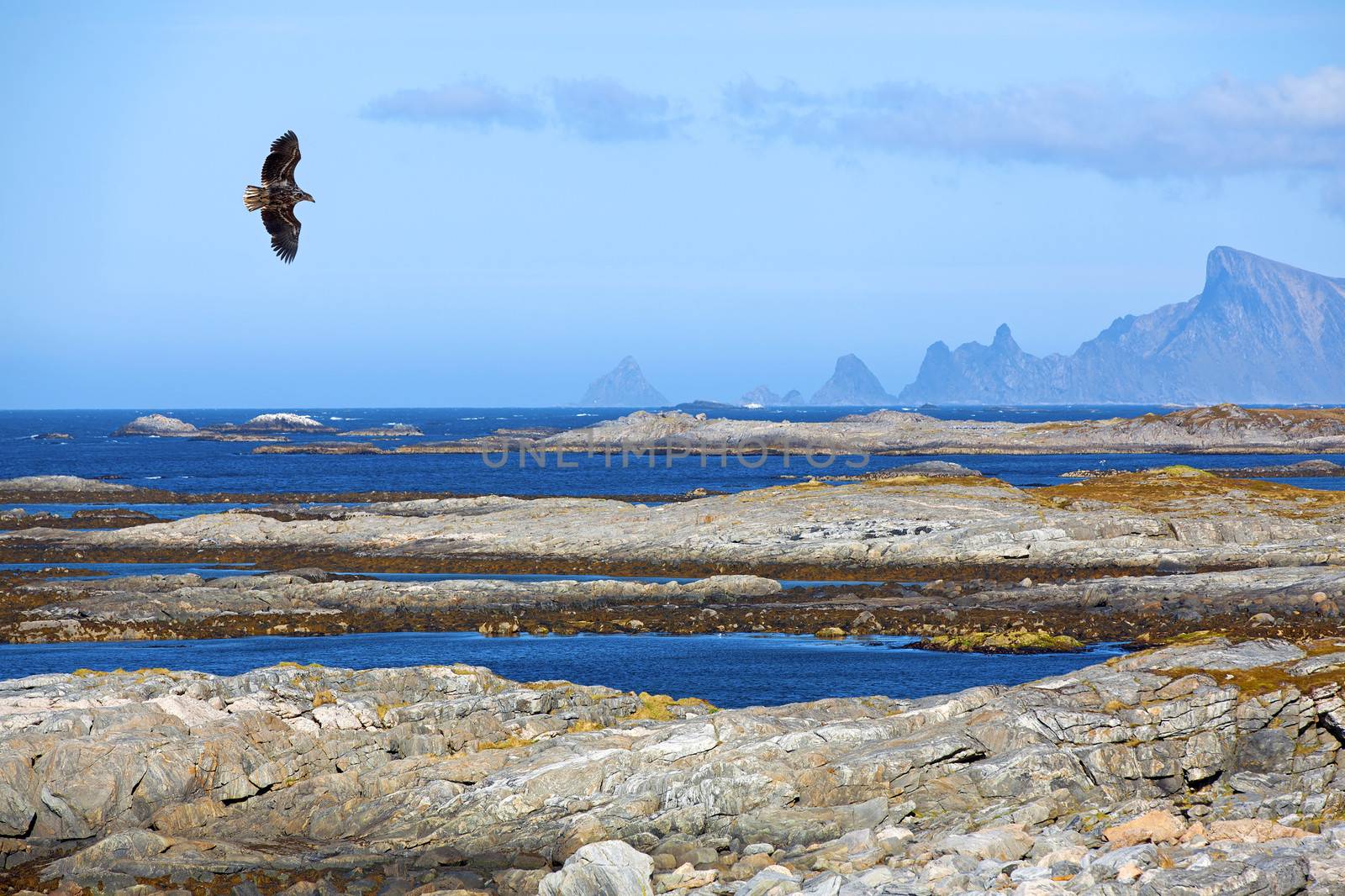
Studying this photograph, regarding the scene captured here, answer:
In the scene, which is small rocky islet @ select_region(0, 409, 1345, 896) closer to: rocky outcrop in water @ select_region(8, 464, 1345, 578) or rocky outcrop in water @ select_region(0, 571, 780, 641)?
rocky outcrop in water @ select_region(0, 571, 780, 641)

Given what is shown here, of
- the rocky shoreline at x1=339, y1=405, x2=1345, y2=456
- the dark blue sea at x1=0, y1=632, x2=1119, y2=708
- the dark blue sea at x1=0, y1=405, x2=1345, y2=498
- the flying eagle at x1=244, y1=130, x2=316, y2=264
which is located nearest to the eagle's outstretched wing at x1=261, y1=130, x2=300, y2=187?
the flying eagle at x1=244, y1=130, x2=316, y2=264

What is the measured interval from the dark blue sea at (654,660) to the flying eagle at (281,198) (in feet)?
56.7

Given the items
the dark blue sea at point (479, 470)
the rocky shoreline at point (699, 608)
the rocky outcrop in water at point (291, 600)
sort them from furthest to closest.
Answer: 1. the dark blue sea at point (479, 470)
2. the rocky outcrop in water at point (291, 600)
3. the rocky shoreline at point (699, 608)

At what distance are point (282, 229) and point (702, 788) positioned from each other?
33.4 feet

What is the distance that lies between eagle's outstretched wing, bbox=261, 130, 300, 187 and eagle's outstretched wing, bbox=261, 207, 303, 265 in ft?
1.30

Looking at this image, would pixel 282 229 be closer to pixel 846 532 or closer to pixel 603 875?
pixel 603 875

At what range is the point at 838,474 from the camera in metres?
118

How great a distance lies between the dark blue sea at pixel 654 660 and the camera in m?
33.3

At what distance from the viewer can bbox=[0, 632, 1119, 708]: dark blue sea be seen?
109 feet

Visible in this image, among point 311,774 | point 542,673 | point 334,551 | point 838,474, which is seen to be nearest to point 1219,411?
point 838,474

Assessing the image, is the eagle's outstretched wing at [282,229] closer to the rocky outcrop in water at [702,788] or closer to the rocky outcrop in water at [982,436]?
the rocky outcrop in water at [702,788]

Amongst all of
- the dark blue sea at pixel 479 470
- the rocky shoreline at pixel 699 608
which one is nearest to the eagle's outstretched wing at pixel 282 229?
the rocky shoreline at pixel 699 608

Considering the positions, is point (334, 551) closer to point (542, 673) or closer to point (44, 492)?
point (542, 673)


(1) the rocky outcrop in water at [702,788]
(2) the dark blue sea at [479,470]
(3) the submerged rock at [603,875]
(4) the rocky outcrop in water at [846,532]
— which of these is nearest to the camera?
(3) the submerged rock at [603,875]
